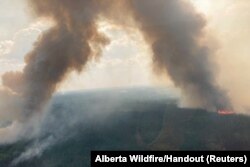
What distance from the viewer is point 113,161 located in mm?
66688

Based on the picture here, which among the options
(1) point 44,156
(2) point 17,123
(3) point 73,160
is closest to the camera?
(3) point 73,160

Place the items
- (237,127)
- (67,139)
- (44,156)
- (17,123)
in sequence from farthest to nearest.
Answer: (17,123)
(67,139)
(237,127)
(44,156)

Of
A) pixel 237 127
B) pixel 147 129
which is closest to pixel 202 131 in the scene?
pixel 237 127

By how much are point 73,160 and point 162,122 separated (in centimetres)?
6689

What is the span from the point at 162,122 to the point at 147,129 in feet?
62.9

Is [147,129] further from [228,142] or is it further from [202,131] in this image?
[228,142]

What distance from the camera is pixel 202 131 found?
518ft

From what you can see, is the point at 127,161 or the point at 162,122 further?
the point at 162,122

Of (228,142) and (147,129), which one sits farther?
(147,129)

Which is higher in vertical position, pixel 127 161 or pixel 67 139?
pixel 67 139

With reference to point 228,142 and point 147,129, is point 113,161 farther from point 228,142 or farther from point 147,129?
point 147,129

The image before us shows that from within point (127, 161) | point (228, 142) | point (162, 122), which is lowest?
point (127, 161)

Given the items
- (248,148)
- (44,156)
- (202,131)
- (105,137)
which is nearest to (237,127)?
(202,131)

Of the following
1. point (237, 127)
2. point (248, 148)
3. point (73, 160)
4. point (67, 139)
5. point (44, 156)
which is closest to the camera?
point (248, 148)
